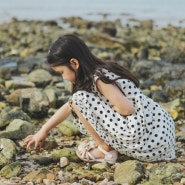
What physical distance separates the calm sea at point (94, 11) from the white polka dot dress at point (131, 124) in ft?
49.4

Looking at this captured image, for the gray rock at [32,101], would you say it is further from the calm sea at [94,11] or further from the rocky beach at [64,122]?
the calm sea at [94,11]

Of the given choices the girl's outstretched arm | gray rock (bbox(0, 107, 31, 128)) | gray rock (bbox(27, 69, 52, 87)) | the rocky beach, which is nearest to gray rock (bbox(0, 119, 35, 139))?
the rocky beach

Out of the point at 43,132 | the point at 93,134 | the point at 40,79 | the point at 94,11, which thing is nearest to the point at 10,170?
the point at 43,132

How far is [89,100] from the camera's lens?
363cm

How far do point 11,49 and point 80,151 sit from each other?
25.7 ft

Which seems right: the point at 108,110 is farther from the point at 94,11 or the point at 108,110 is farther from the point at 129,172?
the point at 94,11

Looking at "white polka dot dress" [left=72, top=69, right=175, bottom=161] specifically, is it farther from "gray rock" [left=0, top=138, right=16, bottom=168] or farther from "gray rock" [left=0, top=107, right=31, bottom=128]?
"gray rock" [left=0, top=107, right=31, bottom=128]

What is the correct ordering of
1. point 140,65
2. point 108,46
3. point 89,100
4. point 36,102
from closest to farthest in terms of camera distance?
point 89,100 < point 36,102 < point 140,65 < point 108,46

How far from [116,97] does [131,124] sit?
241 mm

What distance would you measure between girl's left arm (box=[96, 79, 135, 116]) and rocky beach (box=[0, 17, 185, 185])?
15.3 inches

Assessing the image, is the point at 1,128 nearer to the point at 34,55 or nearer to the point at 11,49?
the point at 34,55

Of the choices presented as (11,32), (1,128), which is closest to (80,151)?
(1,128)

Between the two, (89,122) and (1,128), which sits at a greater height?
(89,122)

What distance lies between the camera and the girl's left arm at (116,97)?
3562 millimetres
